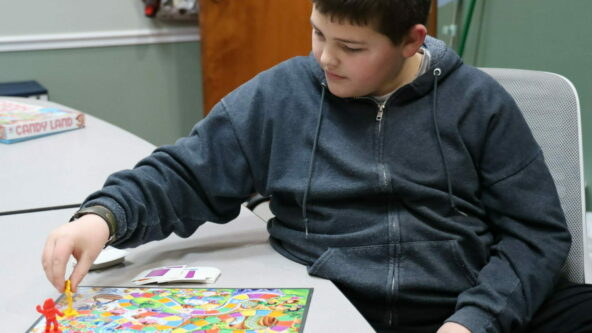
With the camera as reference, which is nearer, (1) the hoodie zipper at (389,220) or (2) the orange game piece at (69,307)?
(2) the orange game piece at (69,307)

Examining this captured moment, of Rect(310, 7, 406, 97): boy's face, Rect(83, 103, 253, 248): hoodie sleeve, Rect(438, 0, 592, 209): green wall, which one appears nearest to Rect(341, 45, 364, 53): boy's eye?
Rect(310, 7, 406, 97): boy's face

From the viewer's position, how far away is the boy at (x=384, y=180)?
1012 millimetres

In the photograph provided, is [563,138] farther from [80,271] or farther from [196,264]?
[80,271]

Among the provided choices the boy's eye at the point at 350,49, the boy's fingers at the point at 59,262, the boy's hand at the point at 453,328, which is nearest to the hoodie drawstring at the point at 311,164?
the boy's eye at the point at 350,49

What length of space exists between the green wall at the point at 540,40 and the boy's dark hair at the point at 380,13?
1.14 m

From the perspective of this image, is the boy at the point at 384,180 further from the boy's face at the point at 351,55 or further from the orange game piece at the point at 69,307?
the orange game piece at the point at 69,307

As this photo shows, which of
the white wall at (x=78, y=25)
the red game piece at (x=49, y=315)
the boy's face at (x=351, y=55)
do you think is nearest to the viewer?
Result: the red game piece at (x=49, y=315)

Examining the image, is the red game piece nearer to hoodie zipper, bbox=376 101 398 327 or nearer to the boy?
the boy

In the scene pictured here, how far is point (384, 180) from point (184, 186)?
32cm

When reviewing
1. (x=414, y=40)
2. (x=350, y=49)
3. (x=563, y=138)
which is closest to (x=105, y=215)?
(x=350, y=49)

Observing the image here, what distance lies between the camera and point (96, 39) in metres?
3.31

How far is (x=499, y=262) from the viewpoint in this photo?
3.45ft

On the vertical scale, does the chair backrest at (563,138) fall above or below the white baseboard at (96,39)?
above

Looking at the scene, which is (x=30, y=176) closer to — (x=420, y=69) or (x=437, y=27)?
(x=420, y=69)
